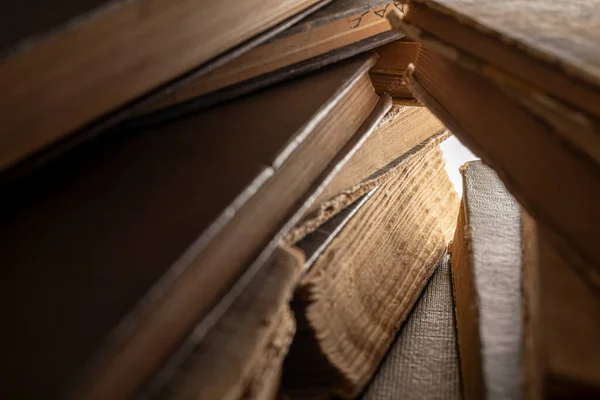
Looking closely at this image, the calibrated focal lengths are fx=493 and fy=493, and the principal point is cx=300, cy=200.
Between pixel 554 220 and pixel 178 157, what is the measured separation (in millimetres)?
433

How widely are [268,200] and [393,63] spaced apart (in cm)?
40

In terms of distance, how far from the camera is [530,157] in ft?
1.85

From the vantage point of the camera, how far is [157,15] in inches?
21.4

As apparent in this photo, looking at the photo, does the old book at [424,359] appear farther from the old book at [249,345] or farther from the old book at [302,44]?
the old book at [302,44]

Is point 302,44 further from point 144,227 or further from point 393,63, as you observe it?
point 144,227

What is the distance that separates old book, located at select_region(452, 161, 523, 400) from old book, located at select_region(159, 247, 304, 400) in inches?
9.9

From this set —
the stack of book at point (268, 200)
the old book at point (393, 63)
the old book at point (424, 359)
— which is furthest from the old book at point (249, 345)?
the old book at point (393, 63)

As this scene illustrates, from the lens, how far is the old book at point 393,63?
0.84 meters

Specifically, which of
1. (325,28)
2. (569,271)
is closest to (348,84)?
(325,28)

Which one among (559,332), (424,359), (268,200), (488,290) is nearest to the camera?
(559,332)

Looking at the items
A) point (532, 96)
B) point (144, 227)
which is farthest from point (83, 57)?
point (532, 96)

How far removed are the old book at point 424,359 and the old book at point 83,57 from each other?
0.55 meters

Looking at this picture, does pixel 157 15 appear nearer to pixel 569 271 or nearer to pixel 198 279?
pixel 198 279

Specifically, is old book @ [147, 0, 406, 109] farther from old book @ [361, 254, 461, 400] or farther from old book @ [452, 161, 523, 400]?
old book @ [361, 254, 461, 400]
